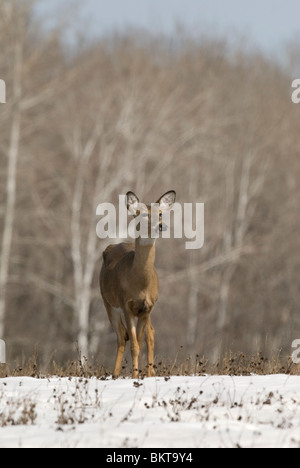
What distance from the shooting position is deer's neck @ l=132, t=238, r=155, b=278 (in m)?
10.6

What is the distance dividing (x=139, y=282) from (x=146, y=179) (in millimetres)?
26563

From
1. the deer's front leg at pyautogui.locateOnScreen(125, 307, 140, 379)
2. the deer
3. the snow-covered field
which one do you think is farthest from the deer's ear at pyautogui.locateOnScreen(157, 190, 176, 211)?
the snow-covered field

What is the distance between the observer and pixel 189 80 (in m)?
45.9

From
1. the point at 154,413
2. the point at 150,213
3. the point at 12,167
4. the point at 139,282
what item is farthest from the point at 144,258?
the point at 12,167

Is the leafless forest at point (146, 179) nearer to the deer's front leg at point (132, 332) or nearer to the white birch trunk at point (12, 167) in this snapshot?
the white birch trunk at point (12, 167)

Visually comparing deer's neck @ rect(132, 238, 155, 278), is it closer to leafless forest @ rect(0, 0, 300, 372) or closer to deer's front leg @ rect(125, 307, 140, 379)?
deer's front leg @ rect(125, 307, 140, 379)

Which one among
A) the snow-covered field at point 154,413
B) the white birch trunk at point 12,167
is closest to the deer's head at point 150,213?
the snow-covered field at point 154,413

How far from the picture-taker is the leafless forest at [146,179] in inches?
1294

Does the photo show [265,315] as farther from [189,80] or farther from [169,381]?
[169,381]

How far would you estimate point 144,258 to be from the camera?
1065cm

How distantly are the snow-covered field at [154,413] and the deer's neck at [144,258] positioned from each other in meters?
1.27

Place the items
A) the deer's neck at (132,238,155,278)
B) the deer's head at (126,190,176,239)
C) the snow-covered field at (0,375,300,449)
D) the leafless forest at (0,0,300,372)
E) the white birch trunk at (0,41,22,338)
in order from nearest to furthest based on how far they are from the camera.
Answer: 1. the snow-covered field at (0,375,300,449)
2. the deer's head at (126,190,176,239)
3. the deer's neck at (132,238,155,278)
4. the white birch trunk at (0,41,22,338)
5. the leafless forest at (0,0,300,372)

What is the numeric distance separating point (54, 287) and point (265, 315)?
540 inches
